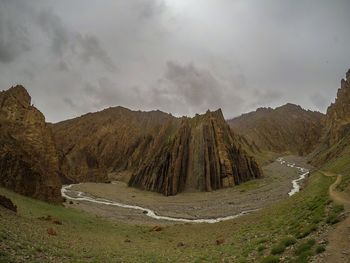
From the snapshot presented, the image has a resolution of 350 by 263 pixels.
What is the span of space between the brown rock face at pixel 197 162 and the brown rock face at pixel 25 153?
62739 mm

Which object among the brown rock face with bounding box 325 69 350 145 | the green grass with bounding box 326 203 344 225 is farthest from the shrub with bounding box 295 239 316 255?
the brown rock face with bounding box 325 69 350 145

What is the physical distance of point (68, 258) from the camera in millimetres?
23469

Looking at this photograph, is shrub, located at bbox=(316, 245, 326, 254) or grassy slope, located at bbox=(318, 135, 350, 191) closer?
shrub, located at bbox=(316, 245, 326, 254)

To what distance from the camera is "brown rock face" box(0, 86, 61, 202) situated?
5209 centimetres

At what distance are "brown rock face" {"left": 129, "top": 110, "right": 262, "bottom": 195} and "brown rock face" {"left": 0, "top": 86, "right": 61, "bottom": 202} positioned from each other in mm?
62739

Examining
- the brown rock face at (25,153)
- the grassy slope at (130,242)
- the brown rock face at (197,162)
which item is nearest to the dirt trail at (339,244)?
the grassy slope at (130,242)

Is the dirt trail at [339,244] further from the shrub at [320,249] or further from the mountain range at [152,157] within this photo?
the mountain range at [152,157]

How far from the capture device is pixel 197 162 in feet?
408

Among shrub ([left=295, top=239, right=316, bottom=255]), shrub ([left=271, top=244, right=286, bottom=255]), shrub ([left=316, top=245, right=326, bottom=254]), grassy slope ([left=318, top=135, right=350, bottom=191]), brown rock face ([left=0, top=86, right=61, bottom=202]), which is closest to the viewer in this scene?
shrub ([left=316, top=245, right=326, bottom=254])

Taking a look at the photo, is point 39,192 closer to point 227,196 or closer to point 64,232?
point 64,232

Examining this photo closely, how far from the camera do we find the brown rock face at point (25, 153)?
52094 millimetres

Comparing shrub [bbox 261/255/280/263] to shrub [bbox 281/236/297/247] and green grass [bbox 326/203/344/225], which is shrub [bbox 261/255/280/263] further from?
green grass [bbox 326/203/344/225]

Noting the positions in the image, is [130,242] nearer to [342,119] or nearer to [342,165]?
[342,165]

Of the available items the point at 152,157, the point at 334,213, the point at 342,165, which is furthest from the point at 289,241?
the point at 152,157
